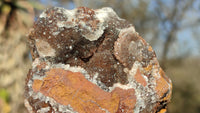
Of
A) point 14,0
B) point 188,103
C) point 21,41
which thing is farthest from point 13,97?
point 188,103

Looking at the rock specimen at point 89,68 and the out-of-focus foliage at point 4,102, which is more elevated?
the out-of-focus foliage at point 4,102

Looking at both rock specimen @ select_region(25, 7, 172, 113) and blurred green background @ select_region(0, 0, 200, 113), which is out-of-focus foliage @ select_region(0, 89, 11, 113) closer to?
blurred green background @ select_region(0, 0, 200, 113)

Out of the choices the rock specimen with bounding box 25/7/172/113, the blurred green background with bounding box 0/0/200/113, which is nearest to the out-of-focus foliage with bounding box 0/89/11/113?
the blurred green background with bounding box 0/0/200/113

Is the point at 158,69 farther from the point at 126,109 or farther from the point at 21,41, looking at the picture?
the point at 21,41

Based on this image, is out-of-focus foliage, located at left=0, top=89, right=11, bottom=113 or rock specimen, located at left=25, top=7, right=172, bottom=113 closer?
rock specimen, located at left=25, top=7, right=172, bottom=113

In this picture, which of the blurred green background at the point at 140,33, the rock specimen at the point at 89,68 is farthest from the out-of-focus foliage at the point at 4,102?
the rock specimen at the point at 89,68

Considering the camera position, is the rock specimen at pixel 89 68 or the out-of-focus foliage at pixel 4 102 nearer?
the rock specimen at pixel 89 68

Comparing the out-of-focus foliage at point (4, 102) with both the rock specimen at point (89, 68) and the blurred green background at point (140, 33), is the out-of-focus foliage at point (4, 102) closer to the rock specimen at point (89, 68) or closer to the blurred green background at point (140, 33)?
the blurred green background at point (140, 33)

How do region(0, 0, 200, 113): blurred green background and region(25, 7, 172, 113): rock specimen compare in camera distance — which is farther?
→ region(0, 0, 200, 113): blurred green background

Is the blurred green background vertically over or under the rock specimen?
over
